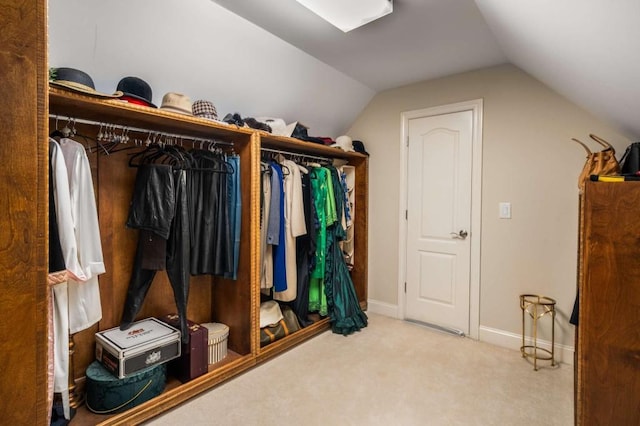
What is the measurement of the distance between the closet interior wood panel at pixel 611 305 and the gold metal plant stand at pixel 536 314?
119 cm

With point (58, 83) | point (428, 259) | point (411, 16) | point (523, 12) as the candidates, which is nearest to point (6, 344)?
point (58, 83)

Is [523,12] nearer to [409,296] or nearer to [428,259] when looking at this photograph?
[428,259]

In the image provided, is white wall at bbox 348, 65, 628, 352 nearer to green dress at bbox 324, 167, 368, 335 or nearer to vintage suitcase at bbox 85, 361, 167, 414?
green dress at bbox 324, 167, 368, 335

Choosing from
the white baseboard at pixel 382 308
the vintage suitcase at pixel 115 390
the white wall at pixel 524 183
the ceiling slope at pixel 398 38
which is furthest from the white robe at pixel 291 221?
the white wall at pixel 524 183

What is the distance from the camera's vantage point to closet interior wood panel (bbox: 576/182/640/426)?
52.3 inches

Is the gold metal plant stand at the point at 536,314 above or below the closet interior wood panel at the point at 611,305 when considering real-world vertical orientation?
below

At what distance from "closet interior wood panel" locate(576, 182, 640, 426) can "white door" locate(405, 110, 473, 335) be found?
163 centimetres

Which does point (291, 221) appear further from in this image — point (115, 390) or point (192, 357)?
point (115, 390)

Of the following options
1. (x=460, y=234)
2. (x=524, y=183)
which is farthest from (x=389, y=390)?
(x=524, y=183)

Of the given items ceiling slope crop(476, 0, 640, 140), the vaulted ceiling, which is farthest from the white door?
ceiling slope crop(476, 0, 640, 140)

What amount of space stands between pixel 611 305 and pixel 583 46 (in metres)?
1.13

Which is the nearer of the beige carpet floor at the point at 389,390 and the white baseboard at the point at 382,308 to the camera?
the beige carpet floor at the point at 389,390

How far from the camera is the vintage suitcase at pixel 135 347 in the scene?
71.5 inches

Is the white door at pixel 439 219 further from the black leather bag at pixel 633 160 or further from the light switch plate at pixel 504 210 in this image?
the black leather bag at pixel 633 160
